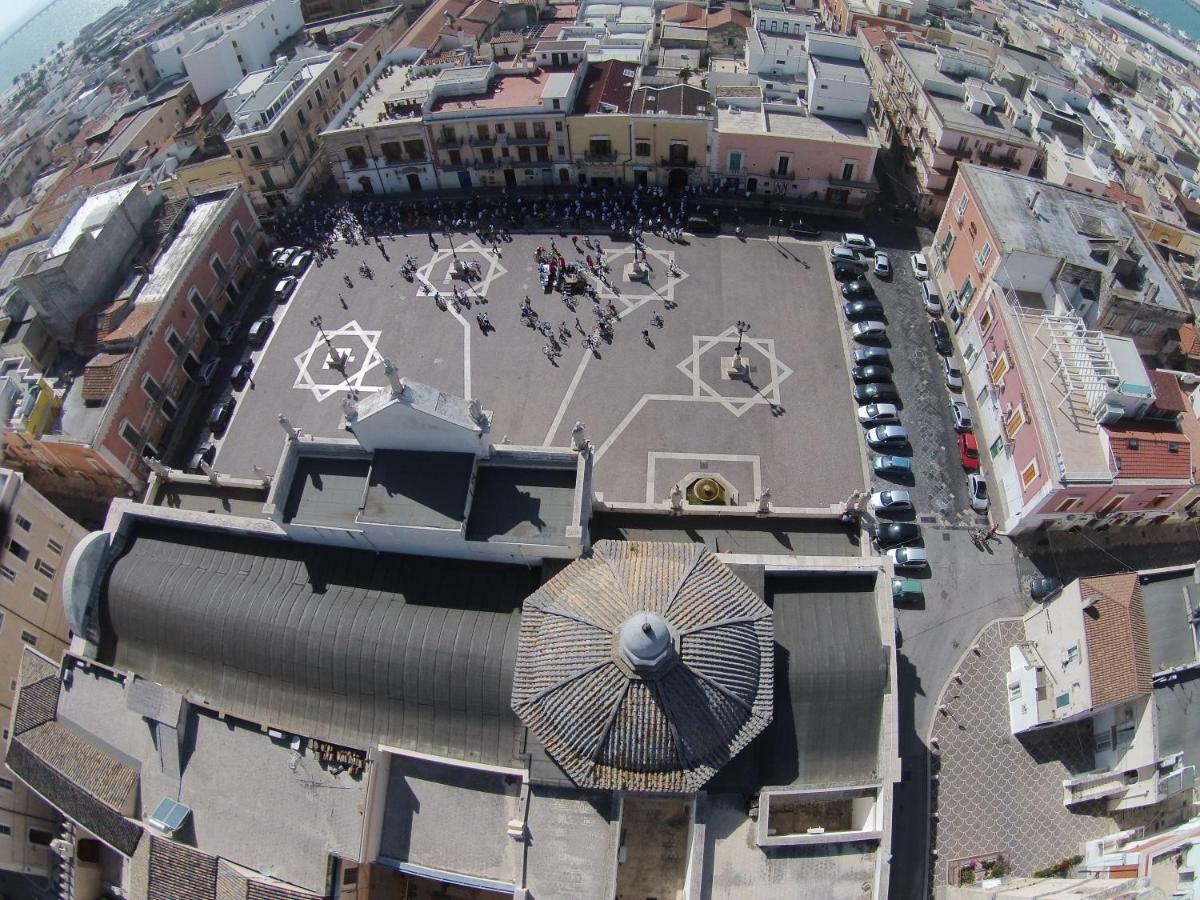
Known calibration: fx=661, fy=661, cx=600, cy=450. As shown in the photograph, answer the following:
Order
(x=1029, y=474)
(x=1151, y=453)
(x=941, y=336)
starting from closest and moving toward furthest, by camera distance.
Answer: (x=1151, y=453)
(x=1029, y=474)
(x=941, y=336)

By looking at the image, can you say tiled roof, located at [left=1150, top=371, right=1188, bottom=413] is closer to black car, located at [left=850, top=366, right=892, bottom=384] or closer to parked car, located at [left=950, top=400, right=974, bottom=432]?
parked car, located at [left=950, top=400, right=974, bottom=432]

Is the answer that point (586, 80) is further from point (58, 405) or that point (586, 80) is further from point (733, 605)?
point (733, 605)

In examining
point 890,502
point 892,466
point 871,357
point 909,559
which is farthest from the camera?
point 871,357

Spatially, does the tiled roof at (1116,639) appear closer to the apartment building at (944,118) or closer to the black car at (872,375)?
the black car at (872,375)

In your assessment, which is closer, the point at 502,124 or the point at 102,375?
the point at 102,375

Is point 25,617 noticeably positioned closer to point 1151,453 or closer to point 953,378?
point 953,378

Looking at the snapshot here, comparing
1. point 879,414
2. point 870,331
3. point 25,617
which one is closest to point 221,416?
point 25,617

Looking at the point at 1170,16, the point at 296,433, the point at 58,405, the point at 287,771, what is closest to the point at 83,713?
the point at 287,771
